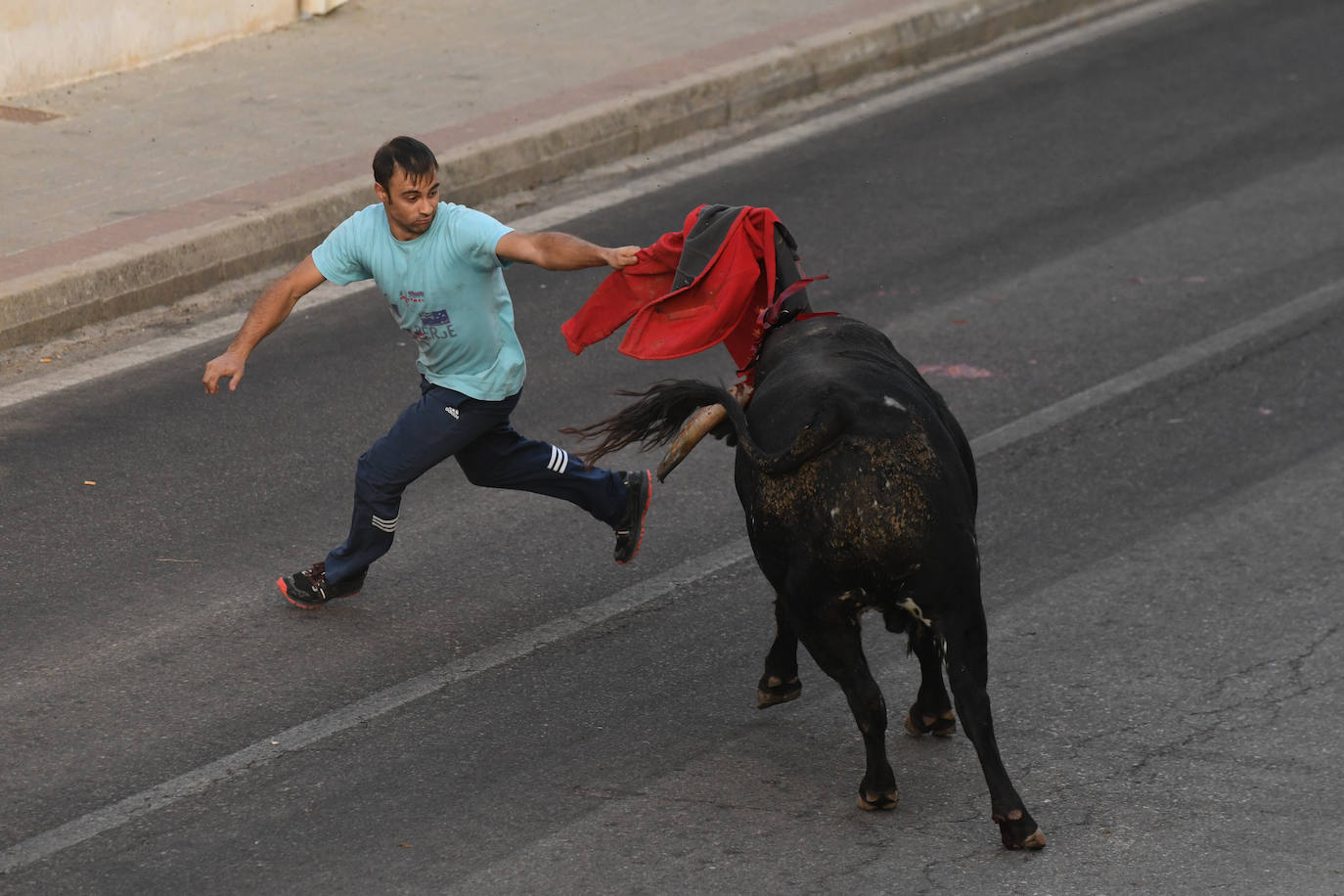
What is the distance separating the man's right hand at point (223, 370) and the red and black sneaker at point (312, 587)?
0.79m

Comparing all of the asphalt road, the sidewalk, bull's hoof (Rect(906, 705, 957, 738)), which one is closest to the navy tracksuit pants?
the asphalt road

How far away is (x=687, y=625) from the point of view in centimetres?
673

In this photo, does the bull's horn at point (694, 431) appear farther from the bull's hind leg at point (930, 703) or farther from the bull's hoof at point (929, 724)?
the bull's hoof at point (929, 724)

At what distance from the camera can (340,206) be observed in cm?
1080

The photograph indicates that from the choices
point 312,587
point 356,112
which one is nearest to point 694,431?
point 312,587

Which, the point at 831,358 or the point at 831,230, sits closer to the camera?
the point at 831,358

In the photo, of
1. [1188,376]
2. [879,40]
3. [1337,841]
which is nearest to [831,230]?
[1188,376]

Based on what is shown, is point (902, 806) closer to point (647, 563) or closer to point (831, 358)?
point (831, 358)

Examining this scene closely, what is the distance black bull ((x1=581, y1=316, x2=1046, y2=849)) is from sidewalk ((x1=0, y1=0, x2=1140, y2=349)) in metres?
5.13

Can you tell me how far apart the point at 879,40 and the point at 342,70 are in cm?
389

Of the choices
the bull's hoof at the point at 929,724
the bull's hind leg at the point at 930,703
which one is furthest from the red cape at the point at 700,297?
the bull's hoof at the point at 929,724

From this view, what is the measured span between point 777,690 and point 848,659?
0.80 meters

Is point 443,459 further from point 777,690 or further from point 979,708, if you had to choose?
point 979,708

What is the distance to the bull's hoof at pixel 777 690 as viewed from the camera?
6062 millimetres
